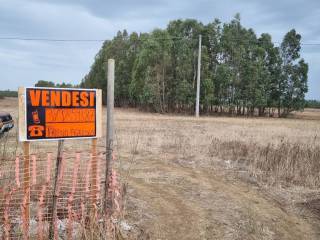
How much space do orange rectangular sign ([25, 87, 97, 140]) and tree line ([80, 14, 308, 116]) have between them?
27.8m

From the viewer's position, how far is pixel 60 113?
3342 millimetres

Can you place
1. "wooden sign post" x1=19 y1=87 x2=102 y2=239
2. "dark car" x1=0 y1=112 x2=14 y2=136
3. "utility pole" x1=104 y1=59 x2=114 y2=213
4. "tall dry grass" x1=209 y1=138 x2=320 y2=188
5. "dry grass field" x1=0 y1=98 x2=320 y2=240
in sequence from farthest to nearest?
"dark car" x1=0 y1=112 x2=14 y2=136 < "tall dry grass" x1=209 y1=138 x2=320 y2=188 < "dry grass field" x1=0 y1=98 x2=320 y2=240 < "utility pole" x1=104 y1=59 x2=114 y2=213 < "wooden sign post" x1=19 y1=87 x2=102 y2=239

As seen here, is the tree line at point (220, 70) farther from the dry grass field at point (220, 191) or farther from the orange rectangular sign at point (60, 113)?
the orange rectangular sign at point (60, 113)

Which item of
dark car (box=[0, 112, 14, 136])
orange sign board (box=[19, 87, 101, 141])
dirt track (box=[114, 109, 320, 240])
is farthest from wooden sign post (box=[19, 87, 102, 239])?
dark car (box=[0, 112, 14, 136])

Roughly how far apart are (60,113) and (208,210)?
9.14 feet

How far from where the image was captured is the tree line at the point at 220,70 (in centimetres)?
3167

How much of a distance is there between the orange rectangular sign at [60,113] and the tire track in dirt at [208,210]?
1660mm

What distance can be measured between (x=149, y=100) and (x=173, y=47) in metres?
6.00

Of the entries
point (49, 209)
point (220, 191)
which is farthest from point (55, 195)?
point (220, 191)

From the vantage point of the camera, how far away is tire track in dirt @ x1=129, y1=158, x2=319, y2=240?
13.7 feet

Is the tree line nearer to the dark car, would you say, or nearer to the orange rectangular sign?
the dark car

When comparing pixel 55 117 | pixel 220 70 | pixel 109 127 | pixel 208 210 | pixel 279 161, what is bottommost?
pixel 208 210

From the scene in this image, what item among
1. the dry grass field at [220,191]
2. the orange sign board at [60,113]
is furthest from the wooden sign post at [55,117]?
the dry grass field at [220,191]

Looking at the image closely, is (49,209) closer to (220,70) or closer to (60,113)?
(60,113)
